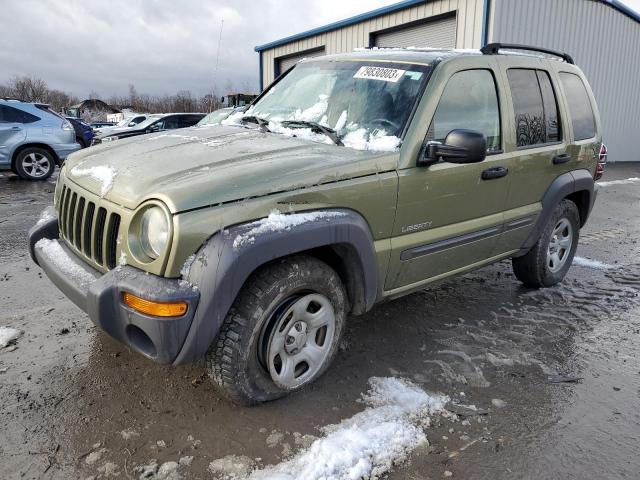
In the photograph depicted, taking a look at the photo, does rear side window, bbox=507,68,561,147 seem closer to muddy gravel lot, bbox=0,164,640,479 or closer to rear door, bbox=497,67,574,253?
rear door, bbox=497,67,574,253

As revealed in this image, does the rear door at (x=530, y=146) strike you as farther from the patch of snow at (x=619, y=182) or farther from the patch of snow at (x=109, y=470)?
the patch of snow at (x=619, y=182)

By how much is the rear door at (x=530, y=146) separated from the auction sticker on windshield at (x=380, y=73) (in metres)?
0.93

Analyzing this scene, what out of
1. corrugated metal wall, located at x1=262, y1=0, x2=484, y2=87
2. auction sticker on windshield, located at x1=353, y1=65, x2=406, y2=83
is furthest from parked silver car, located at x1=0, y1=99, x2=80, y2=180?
auction sticker on windshield, located at x1=353, y1=65, x2=406, y2=83

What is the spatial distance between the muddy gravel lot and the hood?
43.0 inches

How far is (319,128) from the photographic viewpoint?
10.5ft

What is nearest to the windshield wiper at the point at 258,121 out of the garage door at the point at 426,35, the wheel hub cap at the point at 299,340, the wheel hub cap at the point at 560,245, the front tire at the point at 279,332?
the front tire at the point at 279,332

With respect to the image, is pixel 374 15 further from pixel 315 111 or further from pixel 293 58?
pixel 315 111

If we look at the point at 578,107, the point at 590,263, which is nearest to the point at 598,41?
the point at 590,263

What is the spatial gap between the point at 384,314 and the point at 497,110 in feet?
5.54

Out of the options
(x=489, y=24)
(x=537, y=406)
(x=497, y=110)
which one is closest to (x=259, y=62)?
(x=489, y=24)

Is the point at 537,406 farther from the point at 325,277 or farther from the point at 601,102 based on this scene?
the point at 601,102

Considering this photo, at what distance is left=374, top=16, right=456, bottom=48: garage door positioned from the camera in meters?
12.7

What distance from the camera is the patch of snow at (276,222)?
89.0 inches

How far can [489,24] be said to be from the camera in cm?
1173
